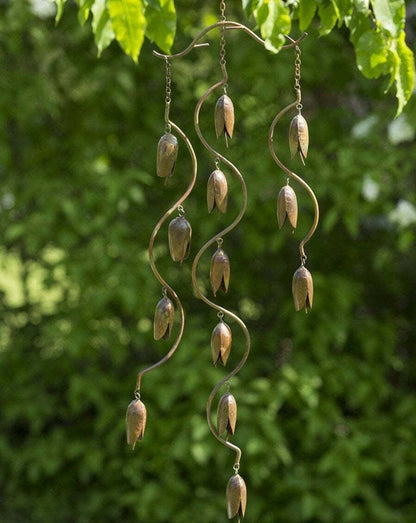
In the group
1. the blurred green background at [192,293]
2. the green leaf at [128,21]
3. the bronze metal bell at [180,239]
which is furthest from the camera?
the blurred green background at [192,293]

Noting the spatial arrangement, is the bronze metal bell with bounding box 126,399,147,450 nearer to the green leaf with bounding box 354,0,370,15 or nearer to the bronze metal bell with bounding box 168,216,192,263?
the bronze metal bell with bounding box 168,216,192,263

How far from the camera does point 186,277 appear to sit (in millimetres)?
4027

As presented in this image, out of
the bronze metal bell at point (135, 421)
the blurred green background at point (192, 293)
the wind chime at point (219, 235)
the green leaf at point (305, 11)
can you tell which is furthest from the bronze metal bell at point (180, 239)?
the blurred green background at point (192, 293)

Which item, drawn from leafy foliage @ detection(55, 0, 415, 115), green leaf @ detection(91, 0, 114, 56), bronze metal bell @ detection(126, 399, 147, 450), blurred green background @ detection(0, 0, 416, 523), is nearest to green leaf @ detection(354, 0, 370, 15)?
leafy foliage @ detection(55, 0, 415, 115)

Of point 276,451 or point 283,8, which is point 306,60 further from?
point 283,8

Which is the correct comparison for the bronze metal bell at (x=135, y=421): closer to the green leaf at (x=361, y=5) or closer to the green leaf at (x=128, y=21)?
the green leaf at (x=128, y=21)

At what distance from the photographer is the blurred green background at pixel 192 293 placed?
11.6 ft

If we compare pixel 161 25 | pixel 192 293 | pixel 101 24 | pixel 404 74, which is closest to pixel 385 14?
pixel 404 74

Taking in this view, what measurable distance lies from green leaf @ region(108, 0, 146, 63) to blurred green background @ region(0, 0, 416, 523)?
1.88 metres

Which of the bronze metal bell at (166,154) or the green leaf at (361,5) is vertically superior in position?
the green leaf at (361,5)

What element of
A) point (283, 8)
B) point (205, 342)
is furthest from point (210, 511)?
point (283, 8)

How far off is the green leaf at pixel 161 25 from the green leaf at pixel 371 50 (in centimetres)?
33

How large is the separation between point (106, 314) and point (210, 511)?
92 cm

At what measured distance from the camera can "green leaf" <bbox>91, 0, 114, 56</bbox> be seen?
58.8 inches
